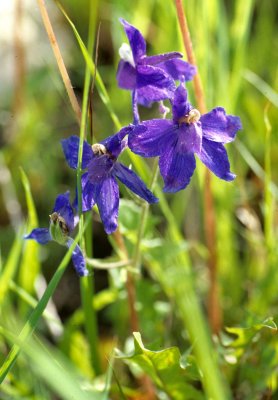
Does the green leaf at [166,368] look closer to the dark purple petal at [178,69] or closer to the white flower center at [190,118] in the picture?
the white flower center at [190,118]

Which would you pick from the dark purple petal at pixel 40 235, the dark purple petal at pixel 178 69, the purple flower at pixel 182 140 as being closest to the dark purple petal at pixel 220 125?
the purple flower at pixel 182 140

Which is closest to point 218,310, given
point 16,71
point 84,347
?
point 84,347

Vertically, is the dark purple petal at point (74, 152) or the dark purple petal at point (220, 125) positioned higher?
the dark purple petal at point (220, 125)

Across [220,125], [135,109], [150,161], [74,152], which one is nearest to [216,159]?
[220,125]

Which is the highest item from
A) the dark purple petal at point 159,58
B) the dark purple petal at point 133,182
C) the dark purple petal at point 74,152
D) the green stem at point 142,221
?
the dark purple petal at point 159,58

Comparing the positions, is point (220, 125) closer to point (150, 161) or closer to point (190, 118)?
point (190, 118)

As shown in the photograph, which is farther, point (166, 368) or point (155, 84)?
point (166, 368)
